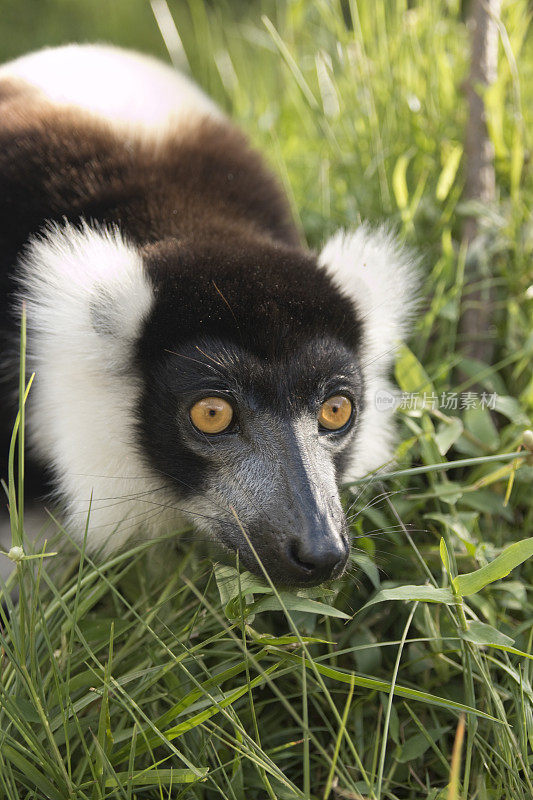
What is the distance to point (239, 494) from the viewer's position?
221 cm

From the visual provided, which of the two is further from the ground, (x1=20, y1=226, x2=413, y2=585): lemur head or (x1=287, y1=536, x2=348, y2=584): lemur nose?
(x1=20, y1=226, x2=413, y2=585): lemur head

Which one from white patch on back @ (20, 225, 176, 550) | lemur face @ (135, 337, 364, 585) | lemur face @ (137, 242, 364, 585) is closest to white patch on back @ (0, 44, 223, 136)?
white patch on back @ (20, 225, 176, 550)

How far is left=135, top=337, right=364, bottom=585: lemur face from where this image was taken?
6.84 ft

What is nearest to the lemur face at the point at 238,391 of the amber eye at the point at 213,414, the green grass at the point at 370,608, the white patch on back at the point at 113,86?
the amber eye at the point at 213,414

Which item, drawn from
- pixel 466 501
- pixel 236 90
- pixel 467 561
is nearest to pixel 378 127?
pixel 236 90

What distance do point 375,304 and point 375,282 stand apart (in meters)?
0.08

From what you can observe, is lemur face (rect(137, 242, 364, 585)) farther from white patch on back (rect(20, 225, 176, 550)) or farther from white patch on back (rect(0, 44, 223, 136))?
white patch on back (rect(0, 44, 223, 136))

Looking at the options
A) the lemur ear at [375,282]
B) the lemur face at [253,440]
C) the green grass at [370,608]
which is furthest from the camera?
the lemur ear at [375,282]

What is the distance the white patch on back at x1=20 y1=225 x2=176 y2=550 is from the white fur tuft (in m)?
0.79

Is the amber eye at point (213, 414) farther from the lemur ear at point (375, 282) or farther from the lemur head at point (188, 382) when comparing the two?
the lemur ear at point (375, 282)

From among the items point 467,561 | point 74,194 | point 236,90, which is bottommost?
point 467,561

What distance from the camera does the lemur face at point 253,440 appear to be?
2086mm

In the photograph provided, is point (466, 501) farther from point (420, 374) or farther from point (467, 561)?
point (420, 374)

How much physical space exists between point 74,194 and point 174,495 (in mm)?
1149
